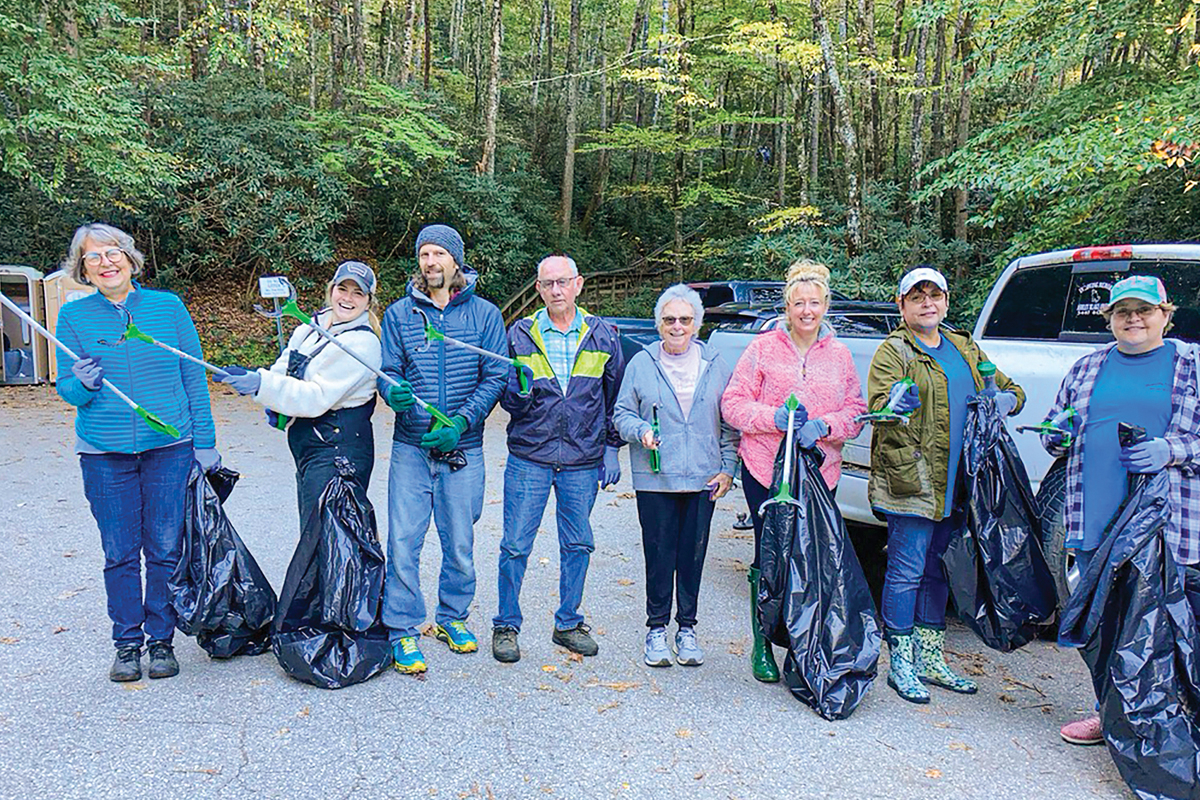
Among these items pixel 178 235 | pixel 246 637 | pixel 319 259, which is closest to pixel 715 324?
pixel 246 637

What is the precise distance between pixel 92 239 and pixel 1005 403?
4035mm

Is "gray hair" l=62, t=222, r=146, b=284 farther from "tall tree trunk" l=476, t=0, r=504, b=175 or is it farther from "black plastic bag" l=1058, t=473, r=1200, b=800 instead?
"tall tree trunk" l=476, t=0, r=504, b=175

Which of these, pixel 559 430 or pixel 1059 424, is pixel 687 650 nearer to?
pixel 559 430

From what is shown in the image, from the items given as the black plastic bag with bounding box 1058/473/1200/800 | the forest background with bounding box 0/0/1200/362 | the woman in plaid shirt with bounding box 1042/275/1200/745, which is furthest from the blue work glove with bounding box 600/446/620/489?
the forest background with bounding box 0/0/1200/362

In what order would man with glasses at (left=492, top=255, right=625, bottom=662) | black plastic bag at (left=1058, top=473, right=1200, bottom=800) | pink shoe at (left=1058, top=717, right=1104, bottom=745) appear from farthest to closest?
man with glasses at (left=492, top=255, right=625, bottom=662)
pink shoe at (left=1058, top=717, right=1104, bottom=745)
black plastic bag at (left=1058, top=473, right=1200, bottom=800)

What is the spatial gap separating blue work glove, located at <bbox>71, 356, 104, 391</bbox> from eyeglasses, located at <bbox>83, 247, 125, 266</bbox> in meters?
0.43

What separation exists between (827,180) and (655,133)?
263 inches

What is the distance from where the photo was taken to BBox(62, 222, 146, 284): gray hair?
3.63 metres

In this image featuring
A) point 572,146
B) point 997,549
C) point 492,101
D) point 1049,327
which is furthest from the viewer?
point 572,146

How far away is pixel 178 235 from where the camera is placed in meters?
17.1

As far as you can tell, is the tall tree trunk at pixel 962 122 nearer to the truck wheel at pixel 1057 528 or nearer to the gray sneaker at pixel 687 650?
the truck wheel at pixel 1057 528

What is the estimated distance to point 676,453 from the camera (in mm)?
3936

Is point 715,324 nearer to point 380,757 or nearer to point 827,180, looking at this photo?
point 380,757

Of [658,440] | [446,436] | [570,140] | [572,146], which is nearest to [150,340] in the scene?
[446,436]
